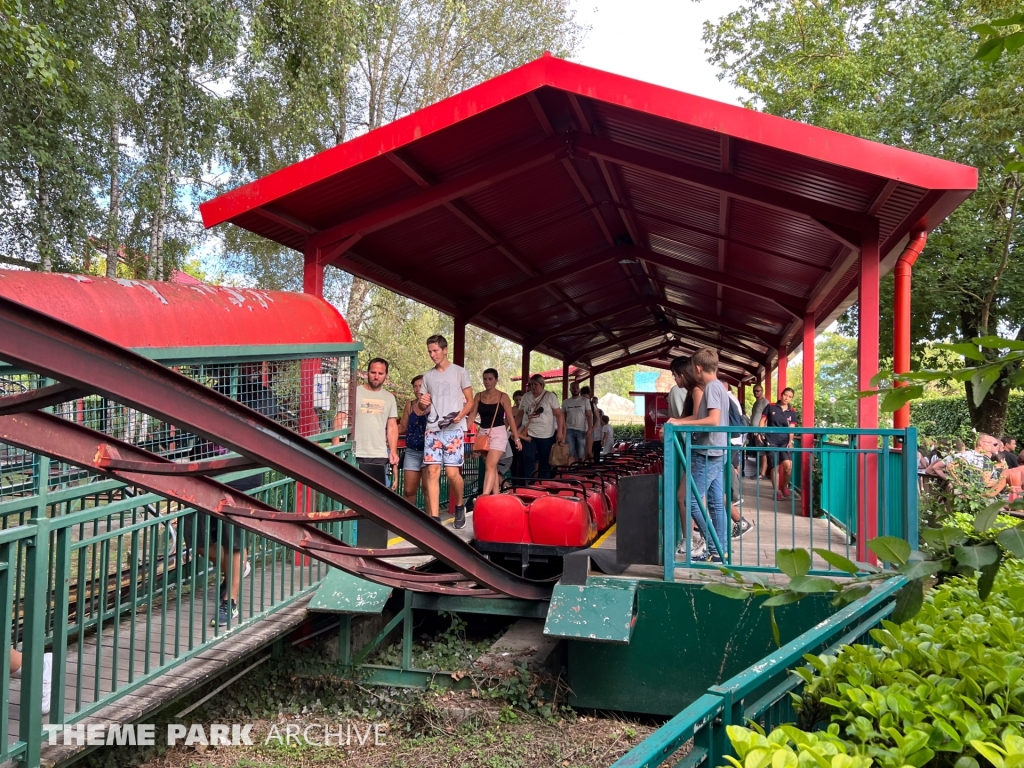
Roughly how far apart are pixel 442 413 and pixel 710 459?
7.73 feet

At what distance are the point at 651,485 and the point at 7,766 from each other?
13.1 ft

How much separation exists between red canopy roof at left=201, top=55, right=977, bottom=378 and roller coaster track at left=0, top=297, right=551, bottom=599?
341 cm

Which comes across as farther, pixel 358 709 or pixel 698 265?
pixel 698 265

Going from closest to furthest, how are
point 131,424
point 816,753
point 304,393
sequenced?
1. point 816,753
2. point 131,424
3. point 304,393

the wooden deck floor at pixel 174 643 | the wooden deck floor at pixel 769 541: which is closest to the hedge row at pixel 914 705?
the wooden deck floor at pixel 769 541

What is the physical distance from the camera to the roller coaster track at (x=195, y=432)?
203cm

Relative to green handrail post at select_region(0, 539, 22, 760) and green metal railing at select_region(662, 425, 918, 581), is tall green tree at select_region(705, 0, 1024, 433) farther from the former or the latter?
green handrail post at select_region(0, 539, 22, 760)

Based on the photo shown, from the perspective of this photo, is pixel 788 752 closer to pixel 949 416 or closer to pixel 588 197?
pixel 588 197

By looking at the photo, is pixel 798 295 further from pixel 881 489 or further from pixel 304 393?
pixel 304 393

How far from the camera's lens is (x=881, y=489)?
566 cm

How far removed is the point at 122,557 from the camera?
4684 millimetres

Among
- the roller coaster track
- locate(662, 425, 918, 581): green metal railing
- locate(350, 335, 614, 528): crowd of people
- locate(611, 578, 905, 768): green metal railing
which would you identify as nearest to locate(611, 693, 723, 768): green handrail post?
locate(611, 578, 905, 768): green metal railing

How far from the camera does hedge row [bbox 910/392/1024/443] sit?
840 inches

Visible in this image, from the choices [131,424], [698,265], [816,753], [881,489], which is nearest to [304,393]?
[131,424]
